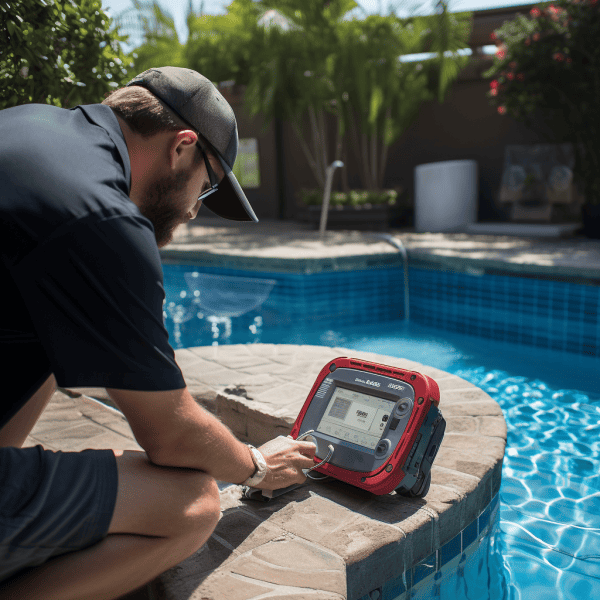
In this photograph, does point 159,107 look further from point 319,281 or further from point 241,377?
point 319,281

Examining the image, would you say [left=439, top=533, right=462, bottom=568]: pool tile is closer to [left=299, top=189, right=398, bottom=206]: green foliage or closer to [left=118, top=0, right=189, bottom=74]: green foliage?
[left=299, top=189, right=398, bottom=206]: green foliage

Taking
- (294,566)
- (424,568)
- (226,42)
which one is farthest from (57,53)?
(226,42)

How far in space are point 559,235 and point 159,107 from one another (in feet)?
23.7

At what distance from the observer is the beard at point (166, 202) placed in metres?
1.41

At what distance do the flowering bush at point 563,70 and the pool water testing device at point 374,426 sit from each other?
645 cm

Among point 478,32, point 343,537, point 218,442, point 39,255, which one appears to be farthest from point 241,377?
point 478,32

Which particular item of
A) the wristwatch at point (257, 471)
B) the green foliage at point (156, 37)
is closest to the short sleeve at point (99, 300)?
the wristwatch at point (257, 471)

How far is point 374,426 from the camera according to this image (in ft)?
5.98

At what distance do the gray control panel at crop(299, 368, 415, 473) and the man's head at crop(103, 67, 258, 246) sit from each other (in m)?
0.77

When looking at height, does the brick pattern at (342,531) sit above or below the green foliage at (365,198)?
below

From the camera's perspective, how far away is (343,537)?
1.67 m

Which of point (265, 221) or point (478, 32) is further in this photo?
point (265, 221)

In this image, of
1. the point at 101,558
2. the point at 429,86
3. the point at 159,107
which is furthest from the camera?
the point at 429,86

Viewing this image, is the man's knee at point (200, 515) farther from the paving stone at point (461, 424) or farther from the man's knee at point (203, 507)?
the paving stone at point (461, 424)
